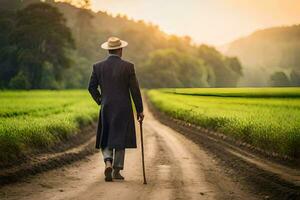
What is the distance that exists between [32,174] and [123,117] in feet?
7.14

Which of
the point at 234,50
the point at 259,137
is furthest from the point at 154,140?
the point at 234,50

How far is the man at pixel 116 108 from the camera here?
9.78 m

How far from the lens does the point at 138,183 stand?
30.2 feet

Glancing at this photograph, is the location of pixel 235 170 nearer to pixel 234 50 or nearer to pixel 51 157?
pixel 51 157

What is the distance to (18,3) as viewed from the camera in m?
78.1

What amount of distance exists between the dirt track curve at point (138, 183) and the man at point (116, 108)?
2.00 ft

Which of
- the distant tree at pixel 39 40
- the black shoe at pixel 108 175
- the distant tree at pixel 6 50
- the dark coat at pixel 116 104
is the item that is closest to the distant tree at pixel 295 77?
the dark coat at pixel 116 104

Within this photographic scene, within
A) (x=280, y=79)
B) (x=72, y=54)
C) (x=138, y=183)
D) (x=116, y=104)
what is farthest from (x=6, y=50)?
(x=138, y=183)

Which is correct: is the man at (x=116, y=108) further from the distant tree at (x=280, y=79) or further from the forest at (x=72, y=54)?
the forest at (x=72, y=54)

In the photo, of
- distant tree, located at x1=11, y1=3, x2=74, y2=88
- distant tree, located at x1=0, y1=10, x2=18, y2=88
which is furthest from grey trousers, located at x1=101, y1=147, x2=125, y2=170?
distant tree, located at x1=0, y1=10, x2=18, y2=88

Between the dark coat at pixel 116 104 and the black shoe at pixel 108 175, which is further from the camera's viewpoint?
the dark coat at pixel 116 104

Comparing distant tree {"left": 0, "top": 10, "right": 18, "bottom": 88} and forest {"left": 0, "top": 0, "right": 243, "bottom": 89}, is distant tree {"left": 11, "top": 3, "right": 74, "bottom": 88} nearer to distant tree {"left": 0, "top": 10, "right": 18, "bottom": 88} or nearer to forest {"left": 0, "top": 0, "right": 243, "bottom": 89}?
forest {"left": 0, "top": 0, "right": 243, "bottom": 89}

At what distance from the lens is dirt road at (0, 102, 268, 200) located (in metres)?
7.95

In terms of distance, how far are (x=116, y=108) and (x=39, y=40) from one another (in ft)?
217
